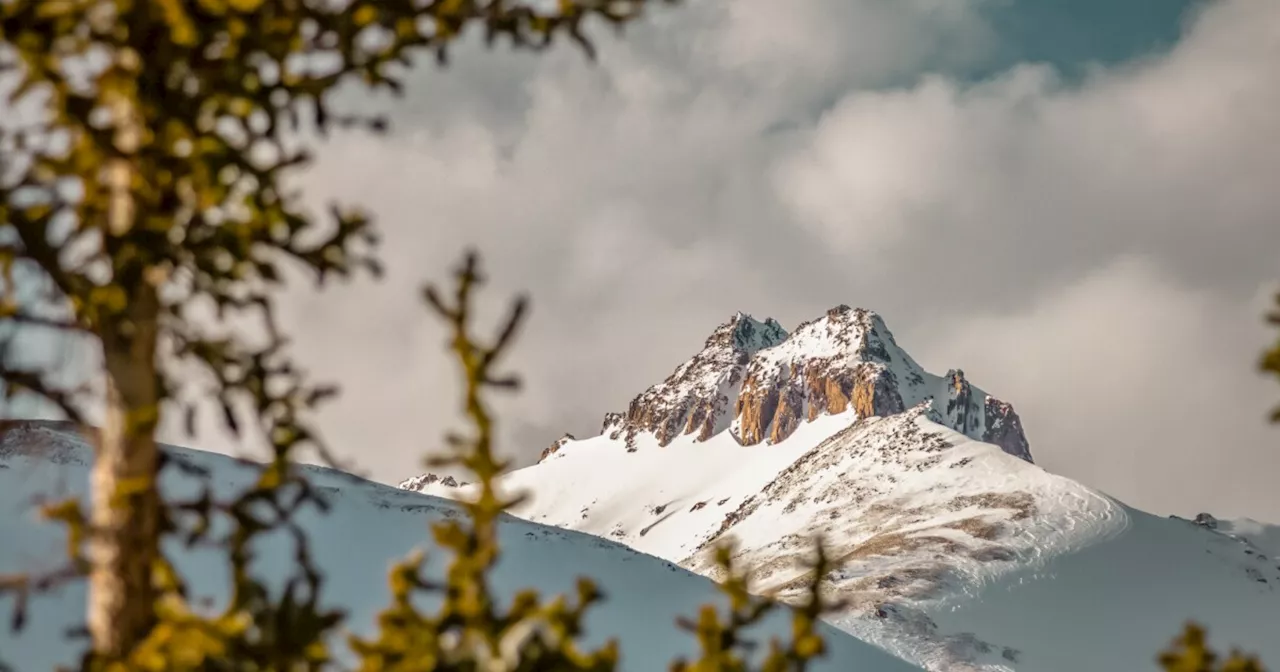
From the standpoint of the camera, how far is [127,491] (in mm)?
3639

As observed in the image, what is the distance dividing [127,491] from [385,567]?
30.5m

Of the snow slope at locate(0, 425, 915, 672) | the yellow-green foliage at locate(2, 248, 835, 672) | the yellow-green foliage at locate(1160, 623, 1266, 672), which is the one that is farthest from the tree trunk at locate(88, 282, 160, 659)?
the snow slope at locate(0, 425, 915, 672)

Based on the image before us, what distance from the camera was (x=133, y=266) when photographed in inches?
148

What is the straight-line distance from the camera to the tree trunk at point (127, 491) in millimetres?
3678

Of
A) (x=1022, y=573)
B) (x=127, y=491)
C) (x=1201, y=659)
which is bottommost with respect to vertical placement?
(x=1201, y=659)

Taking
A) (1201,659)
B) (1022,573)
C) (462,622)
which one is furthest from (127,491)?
(1022,573)

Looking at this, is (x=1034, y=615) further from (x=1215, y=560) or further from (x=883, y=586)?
(x=1215, y=560)

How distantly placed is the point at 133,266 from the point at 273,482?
94 cm

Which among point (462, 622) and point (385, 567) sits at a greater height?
point (385, 567)

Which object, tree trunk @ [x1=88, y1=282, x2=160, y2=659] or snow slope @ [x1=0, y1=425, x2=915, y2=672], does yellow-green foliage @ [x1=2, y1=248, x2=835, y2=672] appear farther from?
snow slope @ [x1=0, y1=425, x2=915, y2=672]

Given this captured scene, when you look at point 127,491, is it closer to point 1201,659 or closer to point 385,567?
point 1201,659

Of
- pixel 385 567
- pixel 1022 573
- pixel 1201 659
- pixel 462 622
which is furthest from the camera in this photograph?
pixel 1022 573

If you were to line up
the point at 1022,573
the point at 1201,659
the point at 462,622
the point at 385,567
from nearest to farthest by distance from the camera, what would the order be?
the point at 462,622
the point at 1201,659
the point at 385,567
the point at 1022,573

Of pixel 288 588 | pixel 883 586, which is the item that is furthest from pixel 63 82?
pixel 883 586
